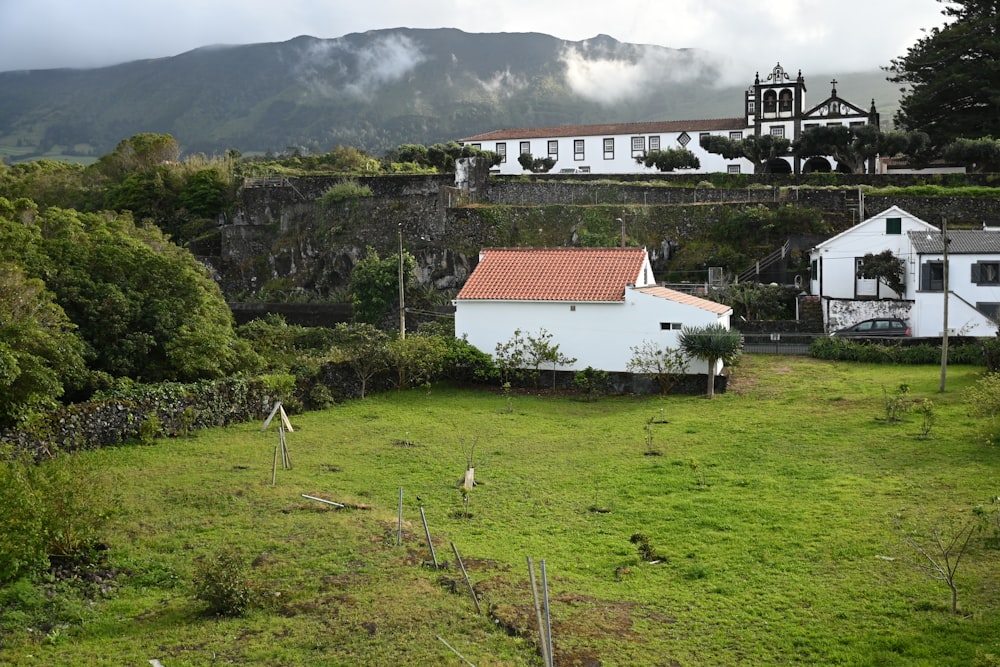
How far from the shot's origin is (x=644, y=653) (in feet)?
29.3

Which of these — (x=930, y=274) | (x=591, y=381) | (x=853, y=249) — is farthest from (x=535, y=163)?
(x=591, y=381)

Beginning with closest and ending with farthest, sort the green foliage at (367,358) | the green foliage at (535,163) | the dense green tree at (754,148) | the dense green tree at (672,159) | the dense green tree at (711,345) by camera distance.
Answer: the dense green tree at (711,345) < the green foliage at (367,358) < the dense green tree at (754,148) < the dense green tree at (672,159) < the green foliage at (535,163)

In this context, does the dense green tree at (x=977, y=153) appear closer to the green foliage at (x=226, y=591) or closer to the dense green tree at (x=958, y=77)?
the dense green tree at (x=958, y=77)

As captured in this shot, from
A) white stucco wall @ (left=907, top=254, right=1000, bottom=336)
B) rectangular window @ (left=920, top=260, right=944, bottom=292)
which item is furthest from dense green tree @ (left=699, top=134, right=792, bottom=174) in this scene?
white stucco wall @ (left=907, top=254, right=1000, bottom=336)

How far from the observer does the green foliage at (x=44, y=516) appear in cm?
1013

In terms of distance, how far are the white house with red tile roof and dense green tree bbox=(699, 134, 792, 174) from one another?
2160 centimetres

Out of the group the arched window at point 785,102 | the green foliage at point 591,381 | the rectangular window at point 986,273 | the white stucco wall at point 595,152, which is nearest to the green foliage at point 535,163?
the white stucco wall at point 595,152

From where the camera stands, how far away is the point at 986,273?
29188mm

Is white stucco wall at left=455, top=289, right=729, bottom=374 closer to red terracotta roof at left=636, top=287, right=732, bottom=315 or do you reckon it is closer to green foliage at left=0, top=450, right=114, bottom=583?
red terracotta roof at left=636, top=287, right=732, bottom=315

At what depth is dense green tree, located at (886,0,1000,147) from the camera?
147ft

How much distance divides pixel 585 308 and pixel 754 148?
2464cm

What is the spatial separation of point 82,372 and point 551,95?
144 m

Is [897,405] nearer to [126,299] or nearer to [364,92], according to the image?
[126,299]

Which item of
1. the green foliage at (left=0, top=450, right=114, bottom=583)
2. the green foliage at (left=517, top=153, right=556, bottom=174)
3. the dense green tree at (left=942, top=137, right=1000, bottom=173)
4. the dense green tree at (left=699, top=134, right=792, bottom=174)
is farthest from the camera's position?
the green foliage at (left=517, top=153, right=556, bottom=174)
